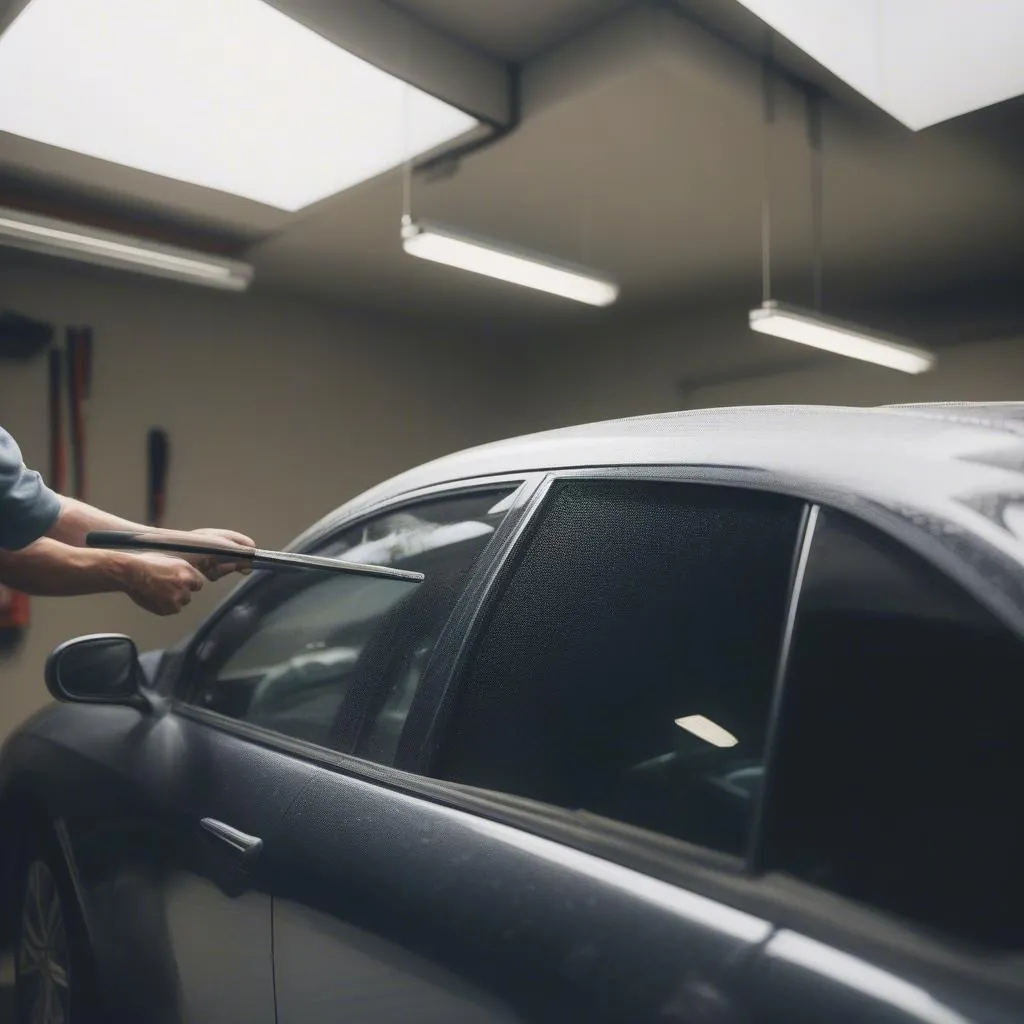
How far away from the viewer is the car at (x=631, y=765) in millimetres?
693

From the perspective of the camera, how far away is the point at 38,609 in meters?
5.10

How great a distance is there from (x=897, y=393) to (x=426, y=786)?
6.05 m

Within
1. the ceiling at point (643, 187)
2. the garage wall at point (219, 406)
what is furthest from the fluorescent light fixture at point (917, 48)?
the garage wall at point (219, 406)

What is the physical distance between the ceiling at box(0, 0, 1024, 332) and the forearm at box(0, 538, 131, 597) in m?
2.63

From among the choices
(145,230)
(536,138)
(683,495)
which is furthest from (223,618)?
(145,230)

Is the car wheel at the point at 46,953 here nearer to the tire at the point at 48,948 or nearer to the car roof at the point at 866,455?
the tire at the point at 48,948

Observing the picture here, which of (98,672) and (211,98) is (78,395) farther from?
(98,672)

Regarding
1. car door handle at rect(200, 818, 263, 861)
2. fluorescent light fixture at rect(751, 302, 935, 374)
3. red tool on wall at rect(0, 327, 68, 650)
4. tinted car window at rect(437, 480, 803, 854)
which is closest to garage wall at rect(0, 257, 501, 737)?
red tool on wall at rect(0, 327, 68, 650)

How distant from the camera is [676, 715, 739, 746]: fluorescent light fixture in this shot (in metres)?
0.86

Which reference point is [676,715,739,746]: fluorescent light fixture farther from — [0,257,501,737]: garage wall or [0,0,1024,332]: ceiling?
[0,257,501,737]: garage wall

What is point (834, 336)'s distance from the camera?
483cm

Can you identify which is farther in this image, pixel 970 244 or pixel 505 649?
pixel 970 244

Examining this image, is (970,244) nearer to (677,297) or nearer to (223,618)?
(677,297)

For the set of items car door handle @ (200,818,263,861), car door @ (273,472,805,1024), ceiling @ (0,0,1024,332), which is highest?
ceiling @ (0,0,1024,332)
